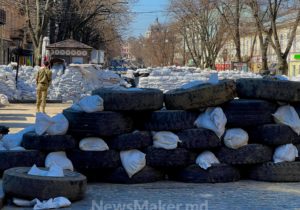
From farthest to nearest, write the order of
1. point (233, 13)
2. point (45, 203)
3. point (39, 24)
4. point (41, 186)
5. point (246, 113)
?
point (233, 13) < point (39, 24) < point (246, 113) < point (41, 186) < point (45, 203)

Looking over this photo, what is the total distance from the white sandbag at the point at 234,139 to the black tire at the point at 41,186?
241 centimetres

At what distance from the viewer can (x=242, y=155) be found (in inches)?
346

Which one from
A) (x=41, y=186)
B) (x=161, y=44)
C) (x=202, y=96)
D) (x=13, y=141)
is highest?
(x=161, y=44)

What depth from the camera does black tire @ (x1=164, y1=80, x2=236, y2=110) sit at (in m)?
8.80

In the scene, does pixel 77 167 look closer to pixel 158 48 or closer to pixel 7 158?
pixel 7 158

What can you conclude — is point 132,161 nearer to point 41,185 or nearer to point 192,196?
point 192,196

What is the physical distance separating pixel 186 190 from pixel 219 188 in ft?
1.61

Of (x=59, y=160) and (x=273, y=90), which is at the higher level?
(x=273, y=90)

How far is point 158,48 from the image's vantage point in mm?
113438

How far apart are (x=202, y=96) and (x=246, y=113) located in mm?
723

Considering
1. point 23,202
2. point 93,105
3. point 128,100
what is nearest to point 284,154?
point 128,100

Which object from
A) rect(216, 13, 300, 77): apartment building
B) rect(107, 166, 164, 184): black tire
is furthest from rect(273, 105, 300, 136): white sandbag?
rect(216, 13, 300, 77): apartment building

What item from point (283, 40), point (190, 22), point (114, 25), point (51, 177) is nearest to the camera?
point (51, 177)

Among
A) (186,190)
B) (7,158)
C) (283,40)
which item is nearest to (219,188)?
(186,190)
